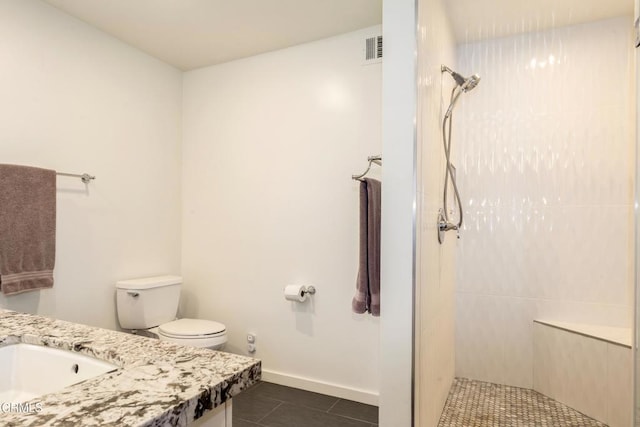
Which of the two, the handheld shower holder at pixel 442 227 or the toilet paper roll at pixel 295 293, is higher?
the handheld shower holder at pixel 442 227

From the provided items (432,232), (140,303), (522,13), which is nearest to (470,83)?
(522,13)

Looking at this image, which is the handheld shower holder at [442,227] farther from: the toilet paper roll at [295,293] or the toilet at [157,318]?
the toilet at [157,318]

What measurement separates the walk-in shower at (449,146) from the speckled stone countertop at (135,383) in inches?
59.0

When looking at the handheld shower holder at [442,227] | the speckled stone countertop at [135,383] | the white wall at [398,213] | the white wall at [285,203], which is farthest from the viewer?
the white wall at [285,203]

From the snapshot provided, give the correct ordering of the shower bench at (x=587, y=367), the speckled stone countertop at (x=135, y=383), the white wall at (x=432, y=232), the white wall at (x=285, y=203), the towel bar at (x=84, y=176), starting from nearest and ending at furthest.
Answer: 1. the speckled stone countertop at (x=135, y=383)
2. the white wall at (x=432, y=232)
3. the shower bench at (x=587, y=367)
4. the towel bar at (x=84, y=176)
5. the white wall at (x=285, y=203)

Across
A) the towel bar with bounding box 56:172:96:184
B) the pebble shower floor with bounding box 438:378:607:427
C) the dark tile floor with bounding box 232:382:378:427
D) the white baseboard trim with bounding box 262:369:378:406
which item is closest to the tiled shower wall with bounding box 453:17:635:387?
the pebble shower floor with bounding box 438:378:607:427

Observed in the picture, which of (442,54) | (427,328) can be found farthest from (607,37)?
(427,328)

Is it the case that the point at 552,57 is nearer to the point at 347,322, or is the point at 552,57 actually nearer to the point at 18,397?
the point at 347,322

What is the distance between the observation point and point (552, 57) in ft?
7.52

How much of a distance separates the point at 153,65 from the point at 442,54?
2.10 m

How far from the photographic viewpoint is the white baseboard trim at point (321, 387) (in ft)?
7.74

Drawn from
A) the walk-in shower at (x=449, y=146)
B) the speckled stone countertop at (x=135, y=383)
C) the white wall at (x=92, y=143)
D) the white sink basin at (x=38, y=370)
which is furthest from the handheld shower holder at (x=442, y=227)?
the white wall at (x=92, y=143)

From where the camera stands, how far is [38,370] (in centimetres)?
89

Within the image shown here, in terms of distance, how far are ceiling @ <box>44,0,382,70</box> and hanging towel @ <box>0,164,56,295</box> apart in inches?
40.8
